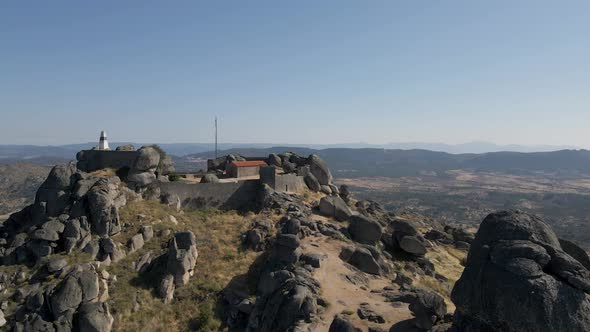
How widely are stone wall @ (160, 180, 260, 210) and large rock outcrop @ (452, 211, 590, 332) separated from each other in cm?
2842

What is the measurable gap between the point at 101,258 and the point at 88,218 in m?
4.11

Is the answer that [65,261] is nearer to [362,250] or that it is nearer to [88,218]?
[88,218]

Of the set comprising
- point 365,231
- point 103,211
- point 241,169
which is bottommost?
point 365,231

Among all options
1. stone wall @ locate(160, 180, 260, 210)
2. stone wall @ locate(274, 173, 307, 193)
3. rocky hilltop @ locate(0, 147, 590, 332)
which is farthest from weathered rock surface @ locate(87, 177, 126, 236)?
stone wall @ locate(274, 173, 307, 193)

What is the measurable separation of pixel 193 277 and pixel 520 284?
23.8m

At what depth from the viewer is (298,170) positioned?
52.4 meters

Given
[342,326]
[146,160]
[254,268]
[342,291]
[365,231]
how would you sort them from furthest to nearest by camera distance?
[146,160], [365,231], [254,268], [342,291], [342,326]

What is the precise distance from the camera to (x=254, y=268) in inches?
1315

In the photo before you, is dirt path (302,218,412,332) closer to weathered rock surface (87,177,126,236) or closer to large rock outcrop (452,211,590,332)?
large rock outcrop (452,211,590,332)

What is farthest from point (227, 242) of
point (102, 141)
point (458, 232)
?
point (458, 232)

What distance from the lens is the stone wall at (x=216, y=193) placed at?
41.8m

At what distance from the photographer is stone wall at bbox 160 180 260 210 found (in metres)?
41.8

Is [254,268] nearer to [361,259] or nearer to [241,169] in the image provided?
[361,259]

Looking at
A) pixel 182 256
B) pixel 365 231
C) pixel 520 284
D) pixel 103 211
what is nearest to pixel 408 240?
pixel 365 231
